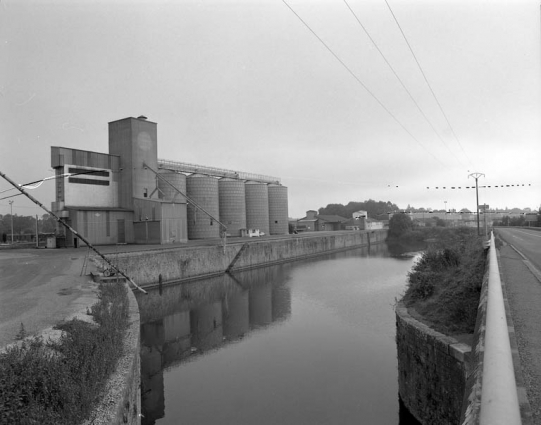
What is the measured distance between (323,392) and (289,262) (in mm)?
34234

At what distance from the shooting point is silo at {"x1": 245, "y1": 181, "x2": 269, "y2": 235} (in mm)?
57772

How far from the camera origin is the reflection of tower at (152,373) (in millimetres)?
9883

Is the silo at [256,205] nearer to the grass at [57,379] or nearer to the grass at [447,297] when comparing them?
the grass at [447,297]

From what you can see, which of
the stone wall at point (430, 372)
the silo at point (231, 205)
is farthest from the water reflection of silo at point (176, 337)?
the silo at point (231, 205)

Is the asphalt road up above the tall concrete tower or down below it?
below

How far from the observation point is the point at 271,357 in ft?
43.9

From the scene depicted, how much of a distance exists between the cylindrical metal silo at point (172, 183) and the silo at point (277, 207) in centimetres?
2033

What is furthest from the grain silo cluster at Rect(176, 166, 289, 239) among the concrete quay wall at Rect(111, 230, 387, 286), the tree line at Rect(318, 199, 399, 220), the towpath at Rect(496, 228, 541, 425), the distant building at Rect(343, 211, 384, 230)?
the tree line at Rect(318, 199, 399, 220)

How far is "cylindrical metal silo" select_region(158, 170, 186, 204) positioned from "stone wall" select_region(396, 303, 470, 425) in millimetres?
32700

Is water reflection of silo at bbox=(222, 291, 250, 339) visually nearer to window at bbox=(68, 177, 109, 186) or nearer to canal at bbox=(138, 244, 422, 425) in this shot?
canal at bbox=(138, 244, 422, 425)

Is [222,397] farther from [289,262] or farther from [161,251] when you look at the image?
[289,262]

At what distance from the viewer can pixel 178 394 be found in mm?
10727

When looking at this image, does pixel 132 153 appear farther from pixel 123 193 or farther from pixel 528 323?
pixel 528 323

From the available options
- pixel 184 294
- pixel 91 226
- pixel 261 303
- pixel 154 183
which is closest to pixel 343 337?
pixel 261 303
